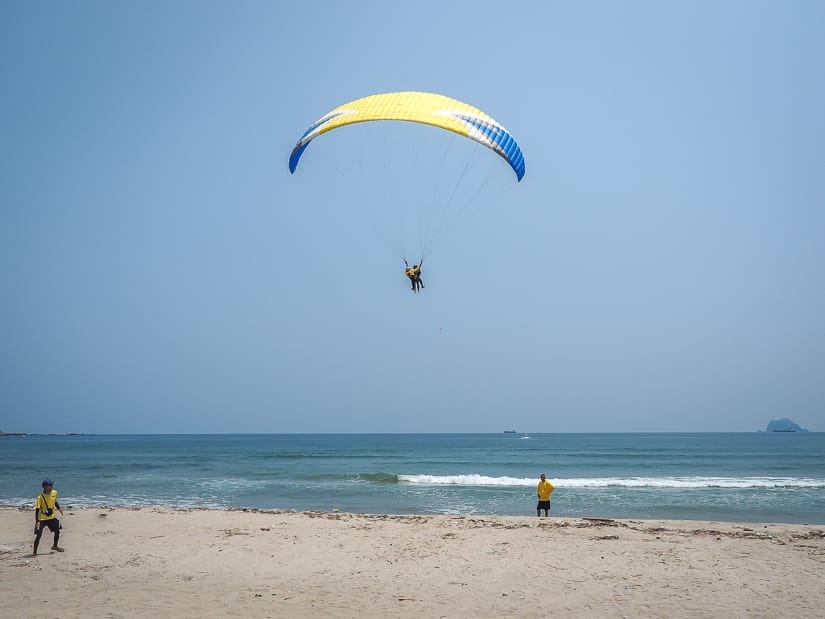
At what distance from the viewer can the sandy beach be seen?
651 centimetres

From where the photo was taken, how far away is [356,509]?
1664 centimetres

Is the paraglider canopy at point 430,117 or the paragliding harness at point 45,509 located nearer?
the paragliding harness at point 45,509

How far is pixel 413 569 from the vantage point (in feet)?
27.0

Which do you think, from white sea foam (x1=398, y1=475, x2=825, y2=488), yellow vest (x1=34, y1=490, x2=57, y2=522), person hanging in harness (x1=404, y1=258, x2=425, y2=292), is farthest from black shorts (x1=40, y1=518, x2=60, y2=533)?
white sea foam (x1=398, y1=475, x2=825, y2=488)

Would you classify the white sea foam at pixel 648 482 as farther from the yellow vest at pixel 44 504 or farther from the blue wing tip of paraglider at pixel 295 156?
the yellow vest at pixel 44 504

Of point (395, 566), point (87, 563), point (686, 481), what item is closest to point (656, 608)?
point (395, 566)

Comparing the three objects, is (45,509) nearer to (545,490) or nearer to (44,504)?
(44,504)

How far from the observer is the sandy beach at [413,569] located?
6508 millimetres

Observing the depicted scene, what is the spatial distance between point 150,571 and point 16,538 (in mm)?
4312

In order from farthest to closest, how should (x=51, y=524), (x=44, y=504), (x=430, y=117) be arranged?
(x=430, y=117), (x=51, y=524), (x=44, y=504)

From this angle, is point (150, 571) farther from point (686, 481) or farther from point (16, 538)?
point (686, 481)

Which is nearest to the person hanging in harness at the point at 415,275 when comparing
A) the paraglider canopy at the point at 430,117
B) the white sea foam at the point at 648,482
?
the paraglider canopy at the point at 430,117

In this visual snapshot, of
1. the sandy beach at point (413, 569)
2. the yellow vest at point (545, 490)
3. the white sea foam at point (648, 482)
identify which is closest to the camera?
the sandy beach at point (413, 569)

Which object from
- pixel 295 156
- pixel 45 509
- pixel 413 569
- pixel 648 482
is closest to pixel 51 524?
pixel 45 509
